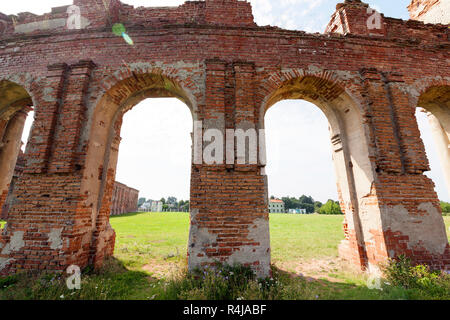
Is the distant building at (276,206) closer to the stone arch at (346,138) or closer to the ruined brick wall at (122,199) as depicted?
the ruined brick wall at (122,199)

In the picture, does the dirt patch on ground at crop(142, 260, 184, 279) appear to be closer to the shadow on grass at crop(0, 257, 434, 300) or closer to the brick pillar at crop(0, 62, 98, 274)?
the shadow on grass at crop(0, 257, 434, 300)

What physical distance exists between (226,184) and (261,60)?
3.42 meters

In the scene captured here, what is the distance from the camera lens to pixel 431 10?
7457 mm

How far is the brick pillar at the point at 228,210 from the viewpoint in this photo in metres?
3.83

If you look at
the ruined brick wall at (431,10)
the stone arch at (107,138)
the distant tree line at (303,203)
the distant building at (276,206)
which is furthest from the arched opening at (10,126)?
the distant tree line at (303,203)

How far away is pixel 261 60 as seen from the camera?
205 inches

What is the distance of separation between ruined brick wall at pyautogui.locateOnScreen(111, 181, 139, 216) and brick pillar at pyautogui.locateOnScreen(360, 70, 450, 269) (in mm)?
35858

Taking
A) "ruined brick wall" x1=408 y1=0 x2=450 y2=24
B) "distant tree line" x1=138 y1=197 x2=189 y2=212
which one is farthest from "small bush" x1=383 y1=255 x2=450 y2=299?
"distant tree line" x1=138 y1=197 x2=189 y2=212

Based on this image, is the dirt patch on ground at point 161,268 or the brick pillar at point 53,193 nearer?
the brick pillar at point 53,193

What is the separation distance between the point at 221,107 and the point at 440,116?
773cm

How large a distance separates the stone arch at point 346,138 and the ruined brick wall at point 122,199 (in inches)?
1370
